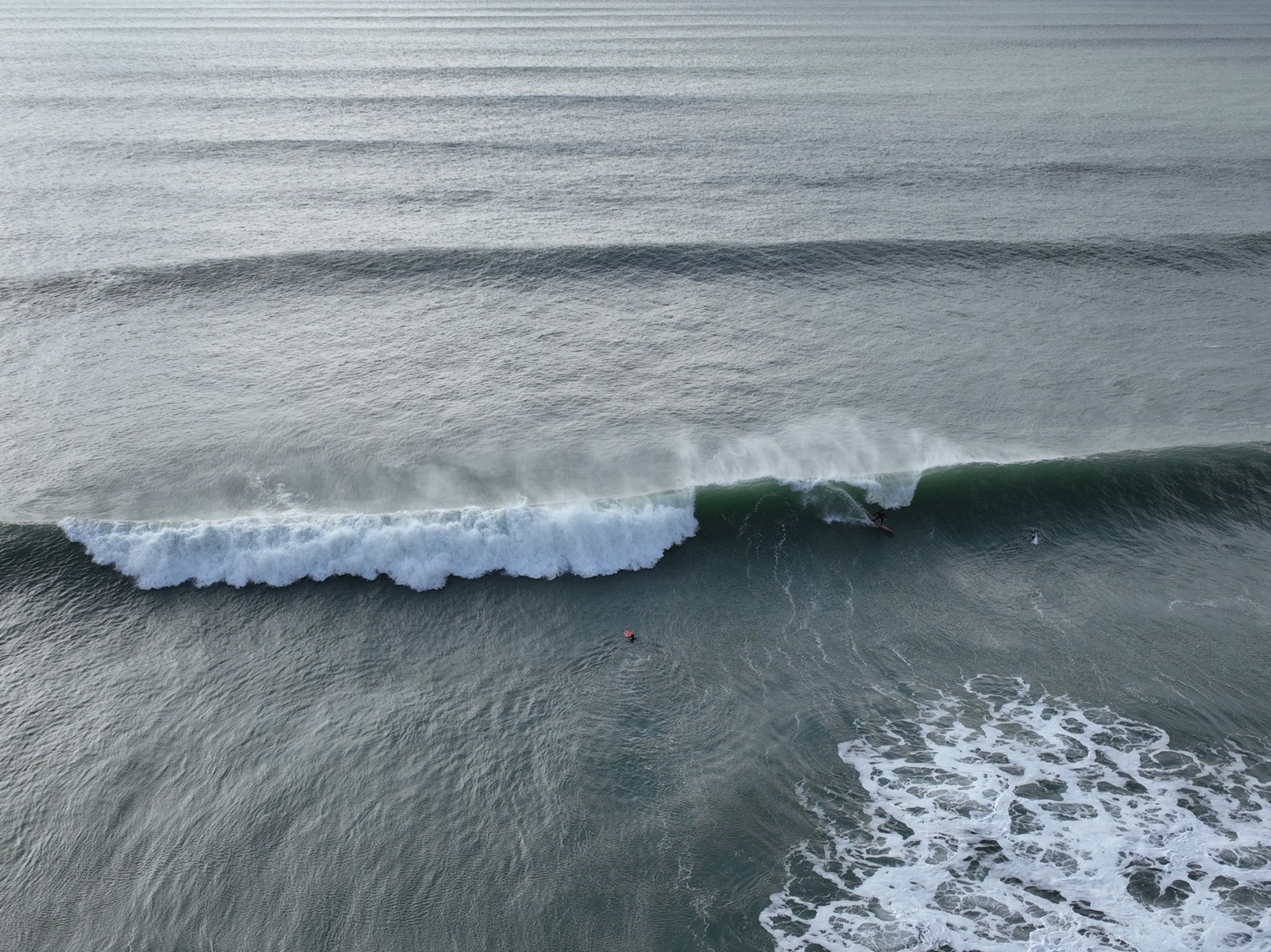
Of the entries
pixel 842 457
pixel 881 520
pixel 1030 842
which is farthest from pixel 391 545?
pixel 1030 842

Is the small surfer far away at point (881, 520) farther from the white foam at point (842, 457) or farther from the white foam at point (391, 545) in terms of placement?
the white foam at point (391, 545)

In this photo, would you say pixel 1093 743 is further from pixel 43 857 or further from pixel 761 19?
pixel 761 19

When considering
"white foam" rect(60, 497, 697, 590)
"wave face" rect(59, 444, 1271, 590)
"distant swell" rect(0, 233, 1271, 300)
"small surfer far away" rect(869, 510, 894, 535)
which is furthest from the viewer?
"distant swell" rect(0, 233, 1271, 300)

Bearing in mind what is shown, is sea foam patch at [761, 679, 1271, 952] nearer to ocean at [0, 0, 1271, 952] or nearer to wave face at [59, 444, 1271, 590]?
ocean at [0, 0, 1271, 952]

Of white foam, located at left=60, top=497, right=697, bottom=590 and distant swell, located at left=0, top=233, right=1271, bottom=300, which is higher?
distant swell, located at left=0, top=233, right=1271, bottom=300

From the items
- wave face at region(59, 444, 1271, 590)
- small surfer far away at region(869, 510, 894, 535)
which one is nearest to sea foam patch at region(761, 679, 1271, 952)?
small surfer far away at region(869, 510, 894, 535)

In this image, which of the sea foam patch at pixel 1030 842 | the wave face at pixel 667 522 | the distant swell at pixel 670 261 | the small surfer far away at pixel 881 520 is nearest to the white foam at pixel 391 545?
the wave face at pixel 667 522

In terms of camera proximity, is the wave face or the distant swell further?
the distant swell
